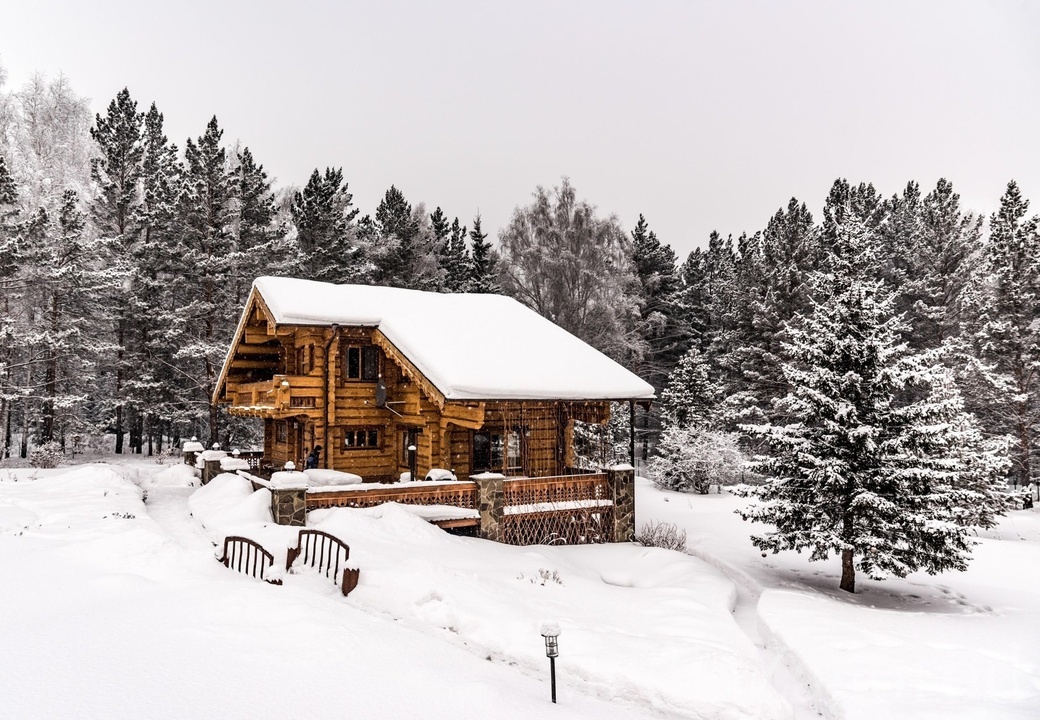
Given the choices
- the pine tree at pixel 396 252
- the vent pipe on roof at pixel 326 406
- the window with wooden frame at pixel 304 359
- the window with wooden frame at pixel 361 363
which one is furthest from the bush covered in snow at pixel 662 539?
the pine tree at pixel 396 252

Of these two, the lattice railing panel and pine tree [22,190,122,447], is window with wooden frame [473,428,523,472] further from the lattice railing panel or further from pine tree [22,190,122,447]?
pine tree [22,190,122,447]

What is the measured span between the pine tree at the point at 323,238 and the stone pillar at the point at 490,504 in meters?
25.5

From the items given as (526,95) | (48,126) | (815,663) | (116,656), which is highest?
(526,95)

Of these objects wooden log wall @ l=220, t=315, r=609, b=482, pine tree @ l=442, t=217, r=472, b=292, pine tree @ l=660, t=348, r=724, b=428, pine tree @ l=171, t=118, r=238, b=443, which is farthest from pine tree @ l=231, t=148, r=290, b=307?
pine tree @ l=660, t=348, r=724, b=428

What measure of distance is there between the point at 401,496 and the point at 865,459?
11442 mm

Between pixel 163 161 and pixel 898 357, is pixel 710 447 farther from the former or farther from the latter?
pixel 163 161

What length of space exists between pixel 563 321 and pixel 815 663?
28.6m

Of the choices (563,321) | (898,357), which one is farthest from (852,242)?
(563,321)

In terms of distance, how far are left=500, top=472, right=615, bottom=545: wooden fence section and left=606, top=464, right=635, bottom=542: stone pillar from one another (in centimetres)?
15

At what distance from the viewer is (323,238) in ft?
128

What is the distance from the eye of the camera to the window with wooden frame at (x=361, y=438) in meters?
22.3

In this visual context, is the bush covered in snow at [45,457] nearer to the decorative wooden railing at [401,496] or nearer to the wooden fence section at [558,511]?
the decorative wooden railing at [401,496]

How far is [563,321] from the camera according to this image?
3706 cm

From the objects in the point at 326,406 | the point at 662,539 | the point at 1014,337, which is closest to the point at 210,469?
the point at 326,406
